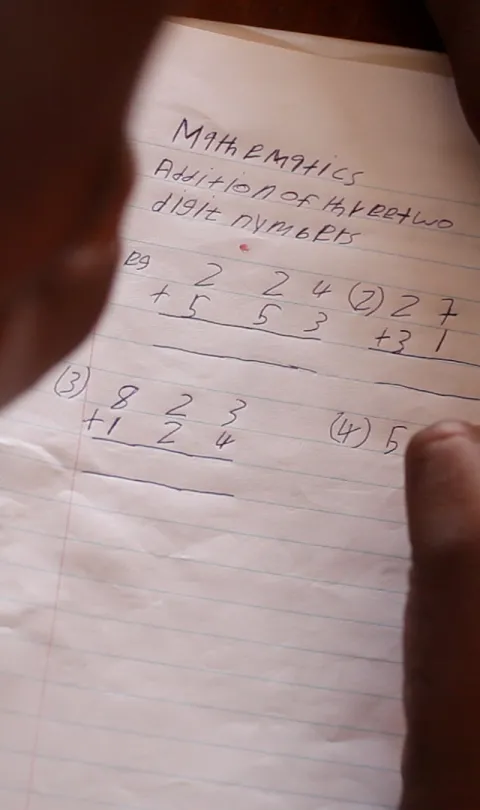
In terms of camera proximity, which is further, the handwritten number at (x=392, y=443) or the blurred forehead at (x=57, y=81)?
the handwritten number at (x=392, y=443)

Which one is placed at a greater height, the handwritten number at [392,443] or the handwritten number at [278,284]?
the handwritten number at [278,284]

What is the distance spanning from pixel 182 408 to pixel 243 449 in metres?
0.03

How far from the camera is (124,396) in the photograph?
404mm

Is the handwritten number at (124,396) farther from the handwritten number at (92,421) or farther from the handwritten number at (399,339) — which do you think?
the handwritten number at (399,339)

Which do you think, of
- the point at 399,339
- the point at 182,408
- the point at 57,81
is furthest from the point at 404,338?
the point at 57,81

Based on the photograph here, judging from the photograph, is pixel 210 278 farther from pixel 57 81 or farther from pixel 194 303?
pixel 57 81

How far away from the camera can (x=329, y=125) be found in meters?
0.43

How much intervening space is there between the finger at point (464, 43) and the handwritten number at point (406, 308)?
9 centimetres

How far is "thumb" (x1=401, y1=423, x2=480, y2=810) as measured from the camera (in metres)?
0.33

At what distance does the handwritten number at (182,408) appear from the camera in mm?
405

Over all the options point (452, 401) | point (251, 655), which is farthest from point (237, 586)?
point (452, 401)

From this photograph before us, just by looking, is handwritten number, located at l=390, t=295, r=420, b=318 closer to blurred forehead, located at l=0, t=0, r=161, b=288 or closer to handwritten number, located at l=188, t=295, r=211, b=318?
handwritten number, located at l=188, t=295, r=211, b=318

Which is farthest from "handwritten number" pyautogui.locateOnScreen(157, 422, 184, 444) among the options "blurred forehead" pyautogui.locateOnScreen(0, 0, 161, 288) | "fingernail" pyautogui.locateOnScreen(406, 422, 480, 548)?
"blurred forehead" pyautogui.locateOnScreen(0, 0, 161, 288)

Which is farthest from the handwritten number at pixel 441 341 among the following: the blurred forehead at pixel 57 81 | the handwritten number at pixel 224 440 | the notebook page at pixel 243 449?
the blurred forehead at pixel 57 81
